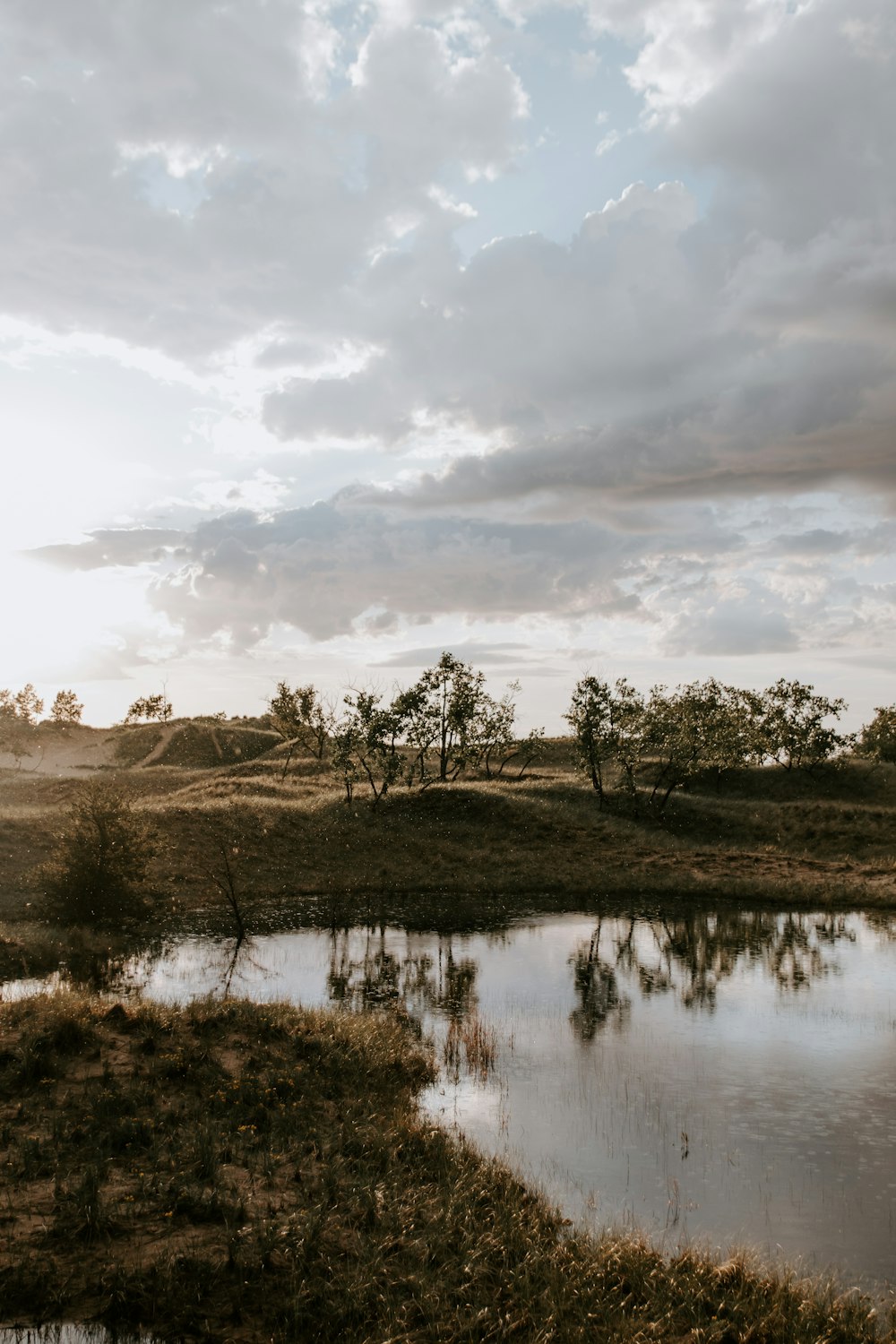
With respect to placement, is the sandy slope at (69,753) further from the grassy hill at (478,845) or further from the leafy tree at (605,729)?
the leafy tree at (605,729)

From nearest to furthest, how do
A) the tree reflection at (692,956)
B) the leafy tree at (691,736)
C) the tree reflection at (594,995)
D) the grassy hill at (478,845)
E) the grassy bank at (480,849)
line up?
the tree reflection at (594,995)
the tree reflection at (692,956)
the grassy bank at (480,849)
the grassy hill at (478,845)
the leafy tree at (691,736)

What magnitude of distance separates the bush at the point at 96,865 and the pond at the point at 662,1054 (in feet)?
15.7

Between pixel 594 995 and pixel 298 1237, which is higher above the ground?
pixel 298 1237

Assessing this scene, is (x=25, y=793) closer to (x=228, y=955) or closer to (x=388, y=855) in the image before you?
(x=388, y=855)

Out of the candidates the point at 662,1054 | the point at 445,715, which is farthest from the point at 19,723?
the point at 662,1054

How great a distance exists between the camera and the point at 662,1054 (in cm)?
2322

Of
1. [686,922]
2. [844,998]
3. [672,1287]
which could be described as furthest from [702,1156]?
[686,922]

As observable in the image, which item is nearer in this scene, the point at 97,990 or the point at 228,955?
the point at 97,990

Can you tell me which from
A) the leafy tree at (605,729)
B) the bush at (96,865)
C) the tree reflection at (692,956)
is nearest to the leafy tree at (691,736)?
the leafy tree at (605,729)

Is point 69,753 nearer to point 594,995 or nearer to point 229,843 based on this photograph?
point 229,843

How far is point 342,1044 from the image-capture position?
2117cm

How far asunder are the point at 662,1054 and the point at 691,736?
48480 millimetres

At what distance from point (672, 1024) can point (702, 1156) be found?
9.34 meters

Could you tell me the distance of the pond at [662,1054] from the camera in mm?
15133
